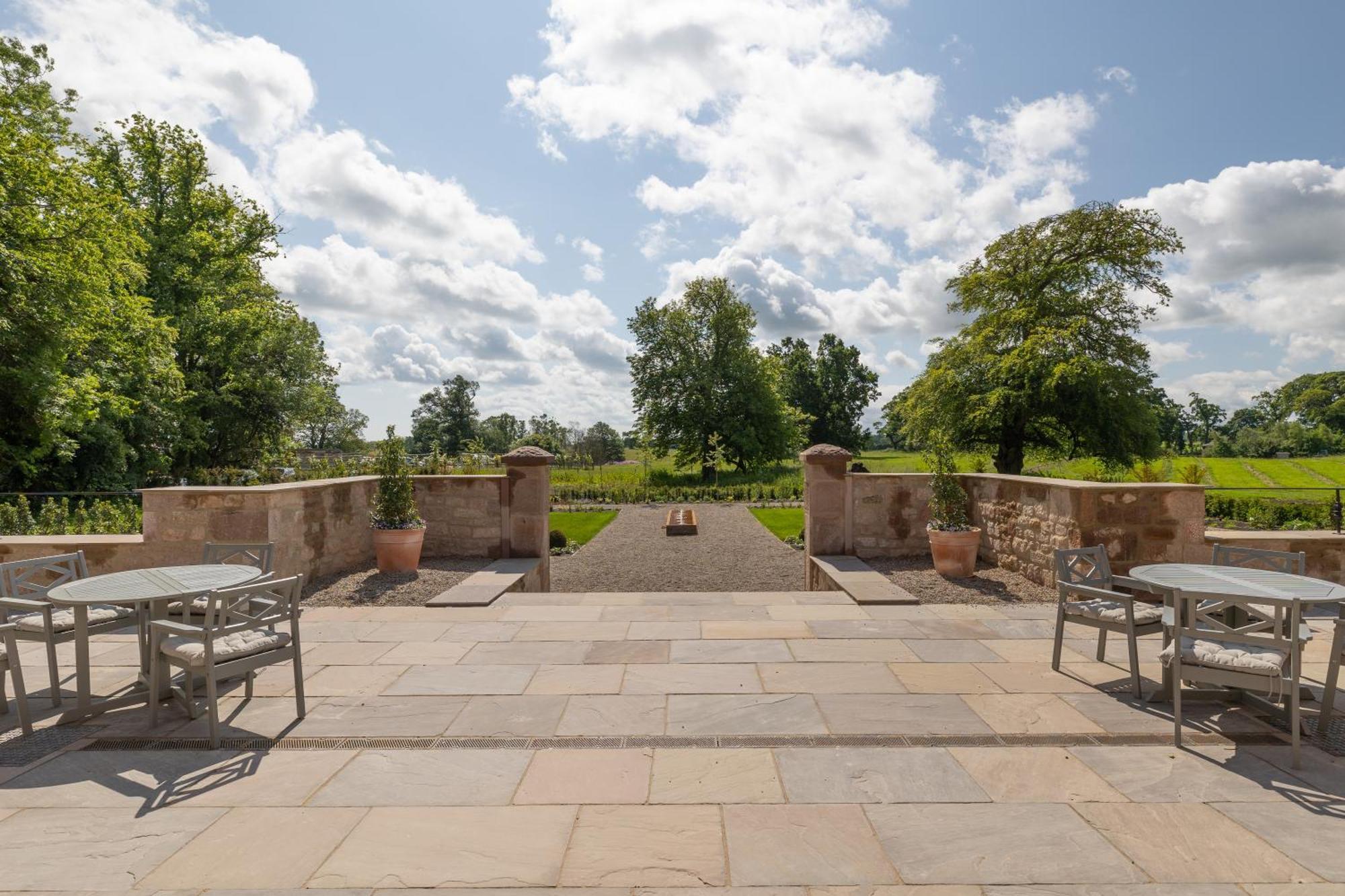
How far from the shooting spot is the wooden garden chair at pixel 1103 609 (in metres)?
3.94

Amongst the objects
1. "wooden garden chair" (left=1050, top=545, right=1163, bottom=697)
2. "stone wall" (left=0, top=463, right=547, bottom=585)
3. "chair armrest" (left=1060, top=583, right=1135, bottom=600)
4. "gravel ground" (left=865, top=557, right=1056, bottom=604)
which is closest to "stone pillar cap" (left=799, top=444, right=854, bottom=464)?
"gravel ground" (left=865, top=557, right=1056, bottom=604)

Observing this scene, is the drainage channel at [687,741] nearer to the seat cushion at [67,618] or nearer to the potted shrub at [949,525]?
the seat cushion at [67,618]

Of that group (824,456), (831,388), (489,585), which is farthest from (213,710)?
(831,388)

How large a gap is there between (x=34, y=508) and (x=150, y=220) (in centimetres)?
1255

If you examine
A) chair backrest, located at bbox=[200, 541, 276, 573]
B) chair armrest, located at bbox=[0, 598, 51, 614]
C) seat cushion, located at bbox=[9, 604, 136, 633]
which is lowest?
seat cushion, located at bbox=[9, 604, 136, 633]

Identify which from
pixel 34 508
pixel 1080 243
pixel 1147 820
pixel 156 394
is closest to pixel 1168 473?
pixel 1080 243

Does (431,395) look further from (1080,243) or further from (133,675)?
(133,675)

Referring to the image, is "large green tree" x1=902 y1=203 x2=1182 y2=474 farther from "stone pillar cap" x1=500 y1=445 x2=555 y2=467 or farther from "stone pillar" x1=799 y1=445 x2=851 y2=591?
"stone pillar cap" x1=500 y1=445 x2=555 y2=467

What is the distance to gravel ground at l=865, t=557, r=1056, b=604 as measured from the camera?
6.64 metres

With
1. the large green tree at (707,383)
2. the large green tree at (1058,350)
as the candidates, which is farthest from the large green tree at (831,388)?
the large green tree at (1058,350)

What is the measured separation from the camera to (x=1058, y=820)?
259cm

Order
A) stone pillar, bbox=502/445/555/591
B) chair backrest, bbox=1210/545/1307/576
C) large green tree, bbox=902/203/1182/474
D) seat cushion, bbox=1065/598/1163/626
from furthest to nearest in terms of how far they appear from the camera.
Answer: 1. large green tree, bbox=902/203/1182/474
2. stone pillar, bbox=502/445/555/591
3. chair backrest, bbox=1210/545/1307/576
4. seat cushion, bbox=1065/598/1163/626

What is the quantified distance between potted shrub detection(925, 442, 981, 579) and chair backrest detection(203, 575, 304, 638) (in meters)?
6.62

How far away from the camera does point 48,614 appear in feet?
12.1
